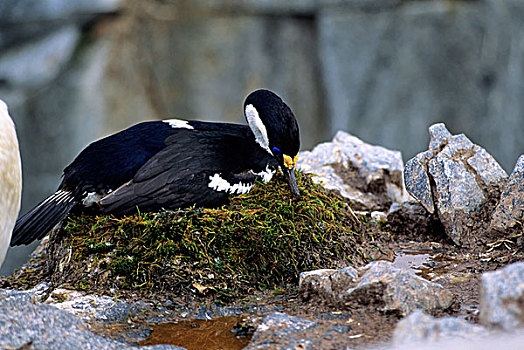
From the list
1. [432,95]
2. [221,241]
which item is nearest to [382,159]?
[221,241]

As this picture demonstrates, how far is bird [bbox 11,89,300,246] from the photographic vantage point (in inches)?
146

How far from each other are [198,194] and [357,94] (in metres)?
5.58

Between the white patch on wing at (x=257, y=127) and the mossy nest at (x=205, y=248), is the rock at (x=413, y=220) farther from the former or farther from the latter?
the white patch on wing at (x=257, y=127)

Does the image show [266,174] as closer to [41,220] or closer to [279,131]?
[279,131]

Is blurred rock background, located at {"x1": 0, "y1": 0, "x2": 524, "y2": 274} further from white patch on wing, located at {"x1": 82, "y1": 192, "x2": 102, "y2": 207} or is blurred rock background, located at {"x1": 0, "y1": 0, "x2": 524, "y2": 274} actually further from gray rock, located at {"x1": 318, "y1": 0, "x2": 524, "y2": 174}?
white patch on wing, located at {"x1": 82, "y1": 192, "x2": 102, "y2": 207}

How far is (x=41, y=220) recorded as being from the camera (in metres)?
3.69

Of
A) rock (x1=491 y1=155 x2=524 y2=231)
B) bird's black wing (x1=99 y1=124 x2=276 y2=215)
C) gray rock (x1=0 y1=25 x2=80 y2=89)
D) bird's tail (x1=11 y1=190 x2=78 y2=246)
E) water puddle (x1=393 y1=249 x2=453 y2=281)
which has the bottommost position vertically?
water puddle (x1=393 y1=249 x2=453 y2=281)

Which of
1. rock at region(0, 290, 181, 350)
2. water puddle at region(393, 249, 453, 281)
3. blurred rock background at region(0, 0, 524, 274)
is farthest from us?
blurred rock background at region(0, 0, 524, 274)

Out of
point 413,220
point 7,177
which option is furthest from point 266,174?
point 7,177

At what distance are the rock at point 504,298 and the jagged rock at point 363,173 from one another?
99.7 inches

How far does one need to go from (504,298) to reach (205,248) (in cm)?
169

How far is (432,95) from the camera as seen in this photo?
28.6 ft

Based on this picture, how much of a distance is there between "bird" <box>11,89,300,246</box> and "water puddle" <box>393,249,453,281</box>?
0.71 m

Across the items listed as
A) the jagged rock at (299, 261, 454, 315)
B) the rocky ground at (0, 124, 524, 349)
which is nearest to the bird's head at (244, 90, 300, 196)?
the rocky ground at (0, 124, 524, 349)
